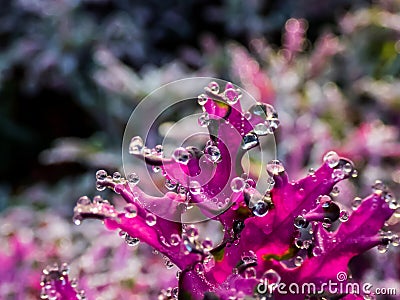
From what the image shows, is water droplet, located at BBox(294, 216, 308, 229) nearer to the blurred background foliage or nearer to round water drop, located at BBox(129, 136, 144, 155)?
round water drop, located at BBox(129, 136, 144, 155)

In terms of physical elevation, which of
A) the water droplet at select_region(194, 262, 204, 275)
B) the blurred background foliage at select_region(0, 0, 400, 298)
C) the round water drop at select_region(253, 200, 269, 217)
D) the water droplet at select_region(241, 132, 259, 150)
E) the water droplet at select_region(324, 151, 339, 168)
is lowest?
the water droplet at select_region(194, 262, 204, 275)

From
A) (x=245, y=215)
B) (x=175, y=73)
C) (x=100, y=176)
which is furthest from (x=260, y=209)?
(x=175, y=73)

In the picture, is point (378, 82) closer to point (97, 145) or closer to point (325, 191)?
point (97, 145)

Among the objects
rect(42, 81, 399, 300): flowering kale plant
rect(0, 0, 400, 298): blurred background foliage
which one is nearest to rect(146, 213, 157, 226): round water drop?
rect(42, 81, 399, 300): flowering kale plant

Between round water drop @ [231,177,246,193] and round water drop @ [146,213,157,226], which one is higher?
round water drop @ [231,177,246,193]

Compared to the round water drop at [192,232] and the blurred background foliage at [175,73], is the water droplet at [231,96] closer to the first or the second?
the round water drop at [192,232]

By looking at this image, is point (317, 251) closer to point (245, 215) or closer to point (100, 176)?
point (245, 215)

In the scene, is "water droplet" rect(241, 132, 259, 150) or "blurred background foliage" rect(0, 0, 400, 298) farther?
"blurred background foliage" rect(0, 0, 400, 298)
